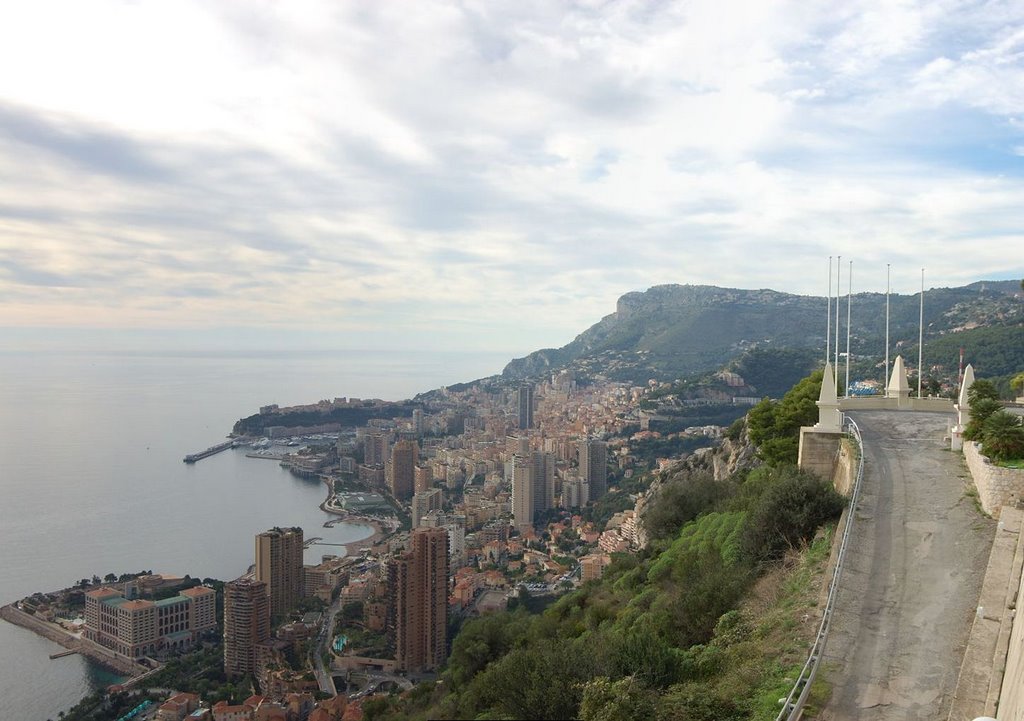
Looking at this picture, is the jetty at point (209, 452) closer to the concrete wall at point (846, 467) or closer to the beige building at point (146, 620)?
the beige building at point (146, 620)

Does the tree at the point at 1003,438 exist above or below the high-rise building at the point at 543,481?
above

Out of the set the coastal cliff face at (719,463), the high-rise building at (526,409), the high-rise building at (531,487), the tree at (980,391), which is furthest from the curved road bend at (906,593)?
the high-rise building at (526,409)

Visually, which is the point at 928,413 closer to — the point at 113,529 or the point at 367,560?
the point at 367,560

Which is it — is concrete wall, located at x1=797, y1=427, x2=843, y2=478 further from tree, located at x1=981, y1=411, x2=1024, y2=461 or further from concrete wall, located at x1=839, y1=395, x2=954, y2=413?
concrete wall, located at x1=839, y1=395, x2=954, y2=413

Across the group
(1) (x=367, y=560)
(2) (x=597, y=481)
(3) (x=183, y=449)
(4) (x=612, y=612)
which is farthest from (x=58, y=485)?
(4) (x=612, y=612)

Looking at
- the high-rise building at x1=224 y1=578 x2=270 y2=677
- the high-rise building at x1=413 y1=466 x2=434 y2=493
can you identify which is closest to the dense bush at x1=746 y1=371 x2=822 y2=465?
the high-rise building at x1=224 y1=578 x2=270 y2=677

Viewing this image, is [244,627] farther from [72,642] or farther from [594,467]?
[594,467]

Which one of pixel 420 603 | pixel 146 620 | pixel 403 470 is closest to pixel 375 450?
pixel 403 470
